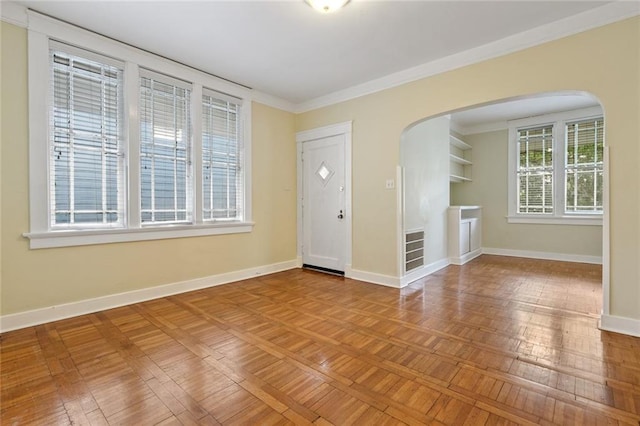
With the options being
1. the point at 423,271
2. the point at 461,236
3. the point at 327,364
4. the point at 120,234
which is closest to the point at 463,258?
the point at 461,236

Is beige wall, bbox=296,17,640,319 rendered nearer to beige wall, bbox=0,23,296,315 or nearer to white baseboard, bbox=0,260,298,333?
beige wall, bbox=0,23,296,315

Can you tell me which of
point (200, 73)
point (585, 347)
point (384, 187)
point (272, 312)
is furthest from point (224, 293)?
point (585, 347)

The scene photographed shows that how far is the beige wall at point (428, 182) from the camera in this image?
4426 mm

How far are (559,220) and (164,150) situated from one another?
7122 millimetres

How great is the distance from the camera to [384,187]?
415 cm

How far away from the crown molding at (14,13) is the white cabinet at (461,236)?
6.18 metres

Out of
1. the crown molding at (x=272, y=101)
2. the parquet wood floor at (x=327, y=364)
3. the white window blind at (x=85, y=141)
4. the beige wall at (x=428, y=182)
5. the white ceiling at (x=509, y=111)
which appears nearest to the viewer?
the parquet wood floor at (x=327, y=364)

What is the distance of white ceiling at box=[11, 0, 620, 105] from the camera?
8.59 feet

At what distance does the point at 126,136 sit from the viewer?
11.0ft

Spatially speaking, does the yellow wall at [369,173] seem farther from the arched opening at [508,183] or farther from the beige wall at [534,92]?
the arched opening at [508,183]

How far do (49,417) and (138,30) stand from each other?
3.32m

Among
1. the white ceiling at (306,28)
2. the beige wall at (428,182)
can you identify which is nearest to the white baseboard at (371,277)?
the beige wall at (428,182)

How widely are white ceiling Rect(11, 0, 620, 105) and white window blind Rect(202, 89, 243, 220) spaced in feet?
1.87

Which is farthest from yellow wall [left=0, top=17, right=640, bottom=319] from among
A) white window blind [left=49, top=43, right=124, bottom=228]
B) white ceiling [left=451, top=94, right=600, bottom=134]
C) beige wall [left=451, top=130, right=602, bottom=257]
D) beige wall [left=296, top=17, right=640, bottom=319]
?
beige wall [left=451, top=130, right=602, bottom=257]
